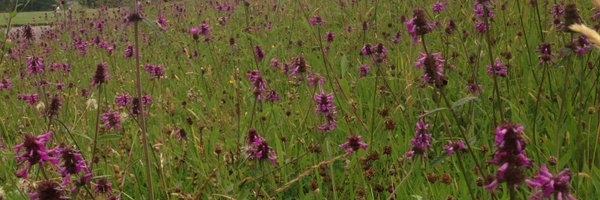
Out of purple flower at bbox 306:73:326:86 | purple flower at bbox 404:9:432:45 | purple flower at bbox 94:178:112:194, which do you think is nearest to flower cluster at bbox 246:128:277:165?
purple flower at bbox 94:178:112:194

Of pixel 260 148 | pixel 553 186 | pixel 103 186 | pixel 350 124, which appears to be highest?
pixel 553 186

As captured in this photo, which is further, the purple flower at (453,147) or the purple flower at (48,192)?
the purple flower at (453,147)

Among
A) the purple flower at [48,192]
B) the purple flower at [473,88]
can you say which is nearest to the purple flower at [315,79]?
the purple flower at [473,88]

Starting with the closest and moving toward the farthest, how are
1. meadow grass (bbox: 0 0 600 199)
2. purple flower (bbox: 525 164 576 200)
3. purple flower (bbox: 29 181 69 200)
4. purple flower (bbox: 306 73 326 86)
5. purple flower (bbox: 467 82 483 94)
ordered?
purple flower (bbox: 525 164 576 200)
purple flower (bbox: 29 181 69 200)
meadow grass (bbox: 0 0 600 199)
purple flower (bbox: 467 82 483 94)
purple flower (bbox: 306 73 326 86)

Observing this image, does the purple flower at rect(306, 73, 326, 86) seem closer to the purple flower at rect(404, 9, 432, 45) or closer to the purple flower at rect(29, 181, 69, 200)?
the purple flower at rect(404, 9, 432, 45)

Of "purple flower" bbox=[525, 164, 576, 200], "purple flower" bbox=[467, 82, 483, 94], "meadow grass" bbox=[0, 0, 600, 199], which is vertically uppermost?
"purple flower" bbox=[525, 164, 576, 200]

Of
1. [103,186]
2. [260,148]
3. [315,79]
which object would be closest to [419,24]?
[260,148]

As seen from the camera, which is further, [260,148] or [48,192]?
[260,148]

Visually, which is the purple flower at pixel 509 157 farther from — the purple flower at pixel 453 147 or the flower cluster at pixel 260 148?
the flower cluster at pixel 260 148

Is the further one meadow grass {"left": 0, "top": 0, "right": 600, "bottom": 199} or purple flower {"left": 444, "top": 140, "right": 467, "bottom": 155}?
meadow grass {"left": 0, "top": 0, "right": 600, "bottom": 199}

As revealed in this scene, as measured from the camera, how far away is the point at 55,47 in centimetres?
791

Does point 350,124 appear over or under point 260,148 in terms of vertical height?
under

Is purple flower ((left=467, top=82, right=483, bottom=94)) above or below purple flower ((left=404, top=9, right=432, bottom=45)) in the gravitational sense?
below

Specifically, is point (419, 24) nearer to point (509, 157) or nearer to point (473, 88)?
point (509, 157)
